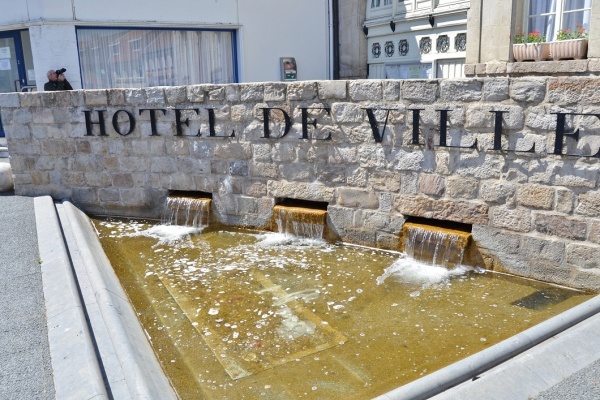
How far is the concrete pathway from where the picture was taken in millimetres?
3262

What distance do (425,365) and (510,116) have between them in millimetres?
2567

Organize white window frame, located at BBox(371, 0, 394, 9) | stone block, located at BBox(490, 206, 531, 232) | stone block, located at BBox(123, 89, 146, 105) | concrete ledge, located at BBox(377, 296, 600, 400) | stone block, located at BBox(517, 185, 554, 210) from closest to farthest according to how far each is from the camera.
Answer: concrete ledge, located at BBox(377, 296, 600, 400)
stone block, located at BBox(517, 185, 554, 210)
stone block, located at BBox(490, 206, 531, 232)
stone block, located at BBox(123, 89, 146, 105)
white window frame, located at BBox(371, 0, 394, 9)

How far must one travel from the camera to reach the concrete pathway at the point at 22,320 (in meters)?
3.26

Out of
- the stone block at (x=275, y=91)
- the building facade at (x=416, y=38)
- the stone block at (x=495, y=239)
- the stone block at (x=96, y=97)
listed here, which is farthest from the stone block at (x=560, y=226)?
the building facade at (x=416, y=38)

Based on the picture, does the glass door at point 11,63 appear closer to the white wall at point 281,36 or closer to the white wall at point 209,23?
the white wall at point 209,23

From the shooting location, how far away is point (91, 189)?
26.2 feet

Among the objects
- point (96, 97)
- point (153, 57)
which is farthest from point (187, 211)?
point (153, 57)

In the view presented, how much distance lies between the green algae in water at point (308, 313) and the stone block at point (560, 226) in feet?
1.71

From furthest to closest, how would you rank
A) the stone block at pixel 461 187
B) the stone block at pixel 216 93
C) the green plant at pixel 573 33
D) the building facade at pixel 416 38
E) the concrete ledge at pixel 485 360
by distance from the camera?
the building facade at pixel 416 38 < the green plant at pixel 573 33 < the stone block at pixel 216 93 < the stone block at pixel 461 187 < the concrete ledge at pixel 485 360

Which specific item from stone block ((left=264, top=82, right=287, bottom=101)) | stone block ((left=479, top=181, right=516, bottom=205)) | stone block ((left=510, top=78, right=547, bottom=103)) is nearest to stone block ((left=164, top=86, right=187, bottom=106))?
stone block ((left=264, top=82, right=287, bottom=101))

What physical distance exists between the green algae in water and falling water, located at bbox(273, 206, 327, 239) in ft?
0.51

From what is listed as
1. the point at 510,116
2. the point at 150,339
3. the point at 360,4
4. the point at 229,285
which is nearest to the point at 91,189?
the point at 229,285

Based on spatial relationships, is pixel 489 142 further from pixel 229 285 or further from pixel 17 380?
pixel 17 380

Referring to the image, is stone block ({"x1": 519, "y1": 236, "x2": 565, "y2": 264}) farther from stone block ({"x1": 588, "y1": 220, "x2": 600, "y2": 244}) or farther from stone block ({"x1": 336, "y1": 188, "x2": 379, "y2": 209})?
stone block ({"x1": 336, "y1": 188, "x2": 379, "y2": 209})
